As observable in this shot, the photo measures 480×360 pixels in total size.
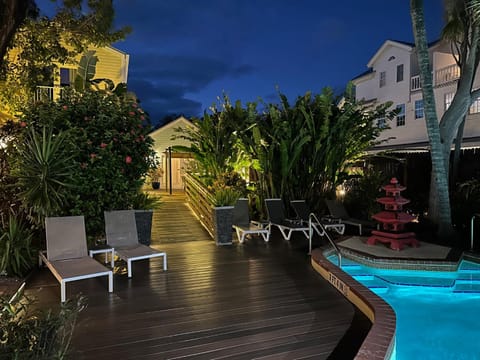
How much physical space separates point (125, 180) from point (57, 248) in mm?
2258

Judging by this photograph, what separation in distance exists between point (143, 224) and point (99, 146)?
1994mm

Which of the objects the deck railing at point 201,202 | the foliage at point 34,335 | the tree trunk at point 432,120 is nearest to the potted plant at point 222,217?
the deck railing at point 201,202

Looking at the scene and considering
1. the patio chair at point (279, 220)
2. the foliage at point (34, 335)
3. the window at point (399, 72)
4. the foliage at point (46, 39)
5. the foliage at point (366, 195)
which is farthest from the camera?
the window at point (399, 72)

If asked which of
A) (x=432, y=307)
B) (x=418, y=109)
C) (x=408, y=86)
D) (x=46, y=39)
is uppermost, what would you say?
(x=408, y=86)

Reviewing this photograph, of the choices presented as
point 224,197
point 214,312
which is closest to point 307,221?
point 224,197

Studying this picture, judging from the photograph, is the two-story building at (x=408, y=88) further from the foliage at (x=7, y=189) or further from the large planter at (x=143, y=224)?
the foliage at (x=7, y=189)

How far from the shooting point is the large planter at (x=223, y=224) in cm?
892

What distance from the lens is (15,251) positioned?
608 centimetres

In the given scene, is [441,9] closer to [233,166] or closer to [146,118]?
[233,166]

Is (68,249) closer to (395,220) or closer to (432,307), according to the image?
(432,307)

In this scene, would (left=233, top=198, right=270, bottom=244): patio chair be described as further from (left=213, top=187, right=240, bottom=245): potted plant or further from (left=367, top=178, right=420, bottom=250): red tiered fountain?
(left=367, top=178, right=420, bottom=250): red tiered fountain

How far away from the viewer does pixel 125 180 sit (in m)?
7.95

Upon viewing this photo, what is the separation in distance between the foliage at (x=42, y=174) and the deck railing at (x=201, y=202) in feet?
12.0

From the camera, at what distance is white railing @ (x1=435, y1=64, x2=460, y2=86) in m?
19.3
